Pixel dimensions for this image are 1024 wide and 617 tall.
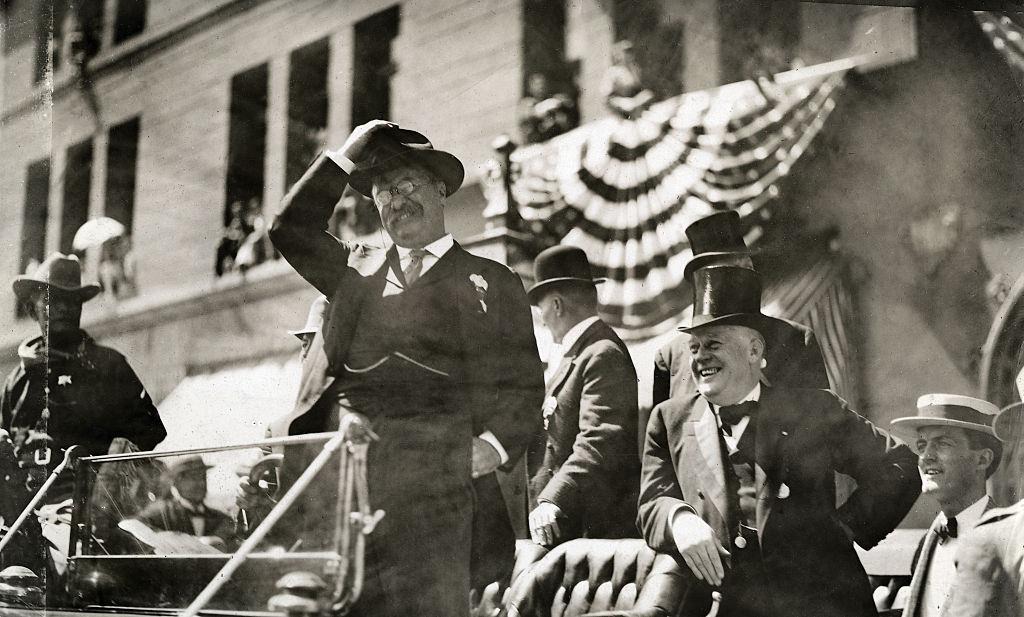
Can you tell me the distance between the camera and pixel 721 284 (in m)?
3.75

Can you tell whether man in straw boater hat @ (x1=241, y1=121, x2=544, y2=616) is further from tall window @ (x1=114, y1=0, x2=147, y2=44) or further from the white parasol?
tall window @ (x1=114, y1=0, x2=147, y2=44)

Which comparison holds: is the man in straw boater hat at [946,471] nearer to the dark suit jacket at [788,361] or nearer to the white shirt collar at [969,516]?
the white shirt collar at [969,516]

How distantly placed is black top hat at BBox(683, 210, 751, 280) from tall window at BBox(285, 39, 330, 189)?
161cm

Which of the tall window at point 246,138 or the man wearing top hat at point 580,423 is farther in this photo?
the tall window at point 246,138

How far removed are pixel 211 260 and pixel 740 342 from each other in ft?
7.55

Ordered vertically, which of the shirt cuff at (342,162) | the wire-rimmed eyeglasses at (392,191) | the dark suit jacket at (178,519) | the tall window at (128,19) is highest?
the tall window at (128,19)

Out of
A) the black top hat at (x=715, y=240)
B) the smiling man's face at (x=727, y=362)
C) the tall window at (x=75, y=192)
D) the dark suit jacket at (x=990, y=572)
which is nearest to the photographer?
the dark suit jacket at (x=990, y=572)

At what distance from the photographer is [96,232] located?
4.80 metres

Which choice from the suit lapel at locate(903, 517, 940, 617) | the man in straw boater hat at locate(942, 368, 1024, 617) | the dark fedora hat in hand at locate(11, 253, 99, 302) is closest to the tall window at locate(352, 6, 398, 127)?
the dark fedora hat in hand at locate(11, 253, 99, 302)

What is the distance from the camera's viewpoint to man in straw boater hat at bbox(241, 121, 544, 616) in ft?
12.6

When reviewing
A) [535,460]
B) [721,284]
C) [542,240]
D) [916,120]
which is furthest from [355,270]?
[916,120]

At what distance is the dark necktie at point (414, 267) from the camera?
405 centimetres

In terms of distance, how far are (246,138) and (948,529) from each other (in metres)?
3.15

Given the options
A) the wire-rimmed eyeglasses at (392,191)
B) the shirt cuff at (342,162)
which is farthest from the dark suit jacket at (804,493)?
the shirt cuff at (342,162)
